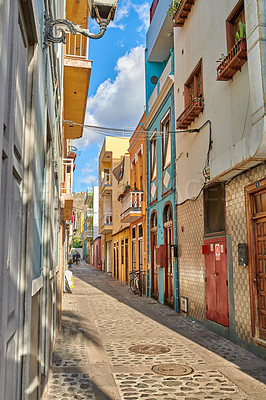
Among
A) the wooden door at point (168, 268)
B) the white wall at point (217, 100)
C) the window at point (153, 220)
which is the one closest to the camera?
the white wall at point (217, 100)

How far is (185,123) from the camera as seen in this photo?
10.2 meters

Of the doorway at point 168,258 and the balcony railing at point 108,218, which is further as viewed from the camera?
the balcony railing at point 108,218

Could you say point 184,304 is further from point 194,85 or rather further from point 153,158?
point 153,158

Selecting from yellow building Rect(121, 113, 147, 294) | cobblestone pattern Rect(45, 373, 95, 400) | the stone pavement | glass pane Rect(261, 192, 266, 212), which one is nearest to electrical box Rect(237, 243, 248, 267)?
glass pane Rect(261, 192, 266, 212)

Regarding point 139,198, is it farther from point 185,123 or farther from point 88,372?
point 88,372

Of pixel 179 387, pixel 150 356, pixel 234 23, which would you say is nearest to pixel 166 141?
pixel 234 23

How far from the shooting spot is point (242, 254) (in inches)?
274

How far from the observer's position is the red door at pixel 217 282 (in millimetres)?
7910

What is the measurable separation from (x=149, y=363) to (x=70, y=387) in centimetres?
157

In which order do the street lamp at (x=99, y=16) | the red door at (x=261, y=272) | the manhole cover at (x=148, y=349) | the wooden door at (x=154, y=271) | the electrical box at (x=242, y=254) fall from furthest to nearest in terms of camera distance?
the wooden door at (x=154, y=271)
the electrical box at (x=242, y=254)
the manhole cover at (x=148, y=349)
the red door at (x=261, y=272)
the street lamp at (x=99, y=16)

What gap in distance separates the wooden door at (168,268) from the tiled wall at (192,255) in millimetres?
1067

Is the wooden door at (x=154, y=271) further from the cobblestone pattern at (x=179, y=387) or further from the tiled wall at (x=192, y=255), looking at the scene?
the cobblestone pattern at (x=179, y=387)

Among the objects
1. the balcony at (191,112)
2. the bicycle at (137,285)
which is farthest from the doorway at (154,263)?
the balcony at (191,112)

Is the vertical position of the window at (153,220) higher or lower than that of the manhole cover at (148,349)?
higher
